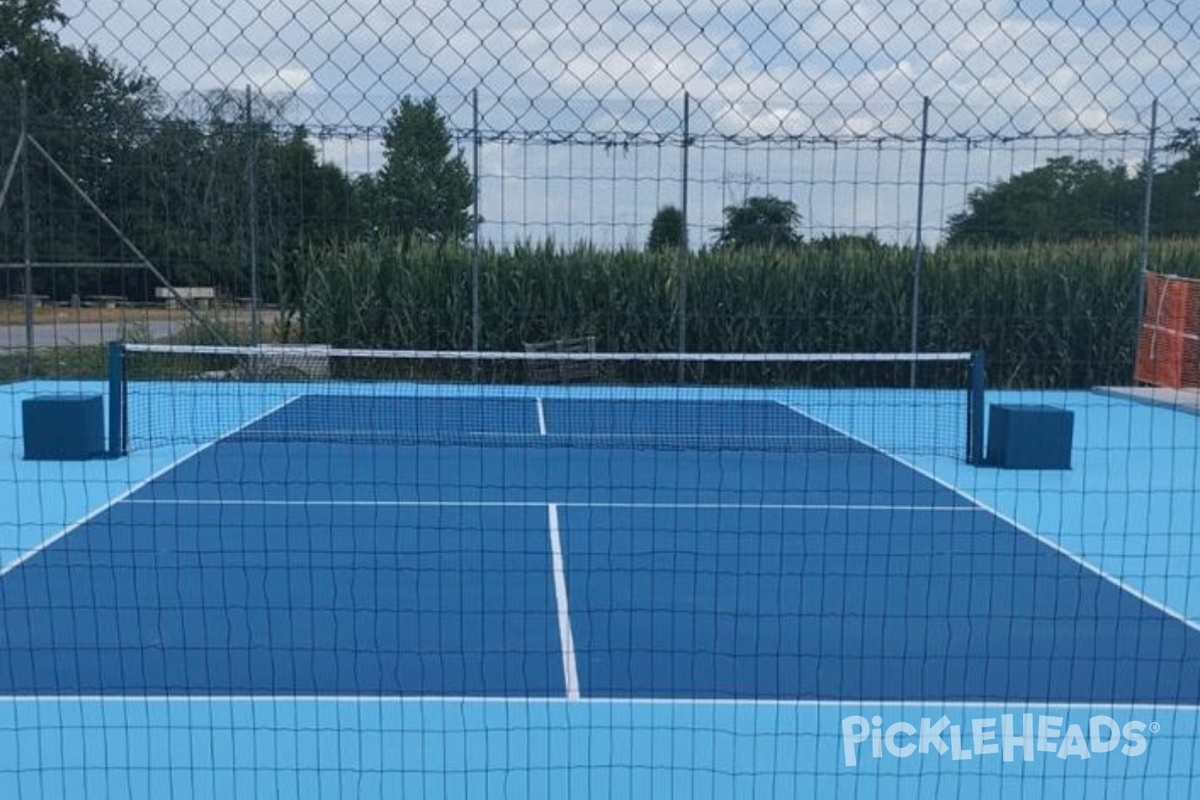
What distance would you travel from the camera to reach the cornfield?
57.1 feet

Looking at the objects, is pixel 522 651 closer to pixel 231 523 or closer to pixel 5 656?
pixel 5 656

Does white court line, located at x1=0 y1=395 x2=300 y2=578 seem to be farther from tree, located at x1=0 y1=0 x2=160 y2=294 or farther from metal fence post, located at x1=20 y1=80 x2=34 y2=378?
metal fence post, located at x1=20 y1=80 x2=34 y2=378

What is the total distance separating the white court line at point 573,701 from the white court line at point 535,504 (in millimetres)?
4116

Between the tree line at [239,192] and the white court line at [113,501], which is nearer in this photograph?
the tree line at [239,192]

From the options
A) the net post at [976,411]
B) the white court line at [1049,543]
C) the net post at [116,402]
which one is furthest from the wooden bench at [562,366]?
the net post at [116,402]

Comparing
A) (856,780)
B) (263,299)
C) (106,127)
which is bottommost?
(856,780)

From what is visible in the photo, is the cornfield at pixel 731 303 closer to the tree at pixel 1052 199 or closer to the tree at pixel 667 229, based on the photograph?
the tree at pixel 667 229

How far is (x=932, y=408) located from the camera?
1584cm

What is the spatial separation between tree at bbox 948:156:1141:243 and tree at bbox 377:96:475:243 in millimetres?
2679

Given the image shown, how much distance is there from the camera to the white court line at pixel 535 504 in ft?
31.6

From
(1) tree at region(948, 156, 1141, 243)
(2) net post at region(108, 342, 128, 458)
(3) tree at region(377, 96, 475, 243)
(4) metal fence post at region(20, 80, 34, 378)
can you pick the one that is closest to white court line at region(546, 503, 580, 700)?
(3) tree at region(377, 96, 475, 243)

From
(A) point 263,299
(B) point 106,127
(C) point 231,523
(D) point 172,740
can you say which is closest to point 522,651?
(D) point 172,740

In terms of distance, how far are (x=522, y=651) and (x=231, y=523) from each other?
11.2 ft
